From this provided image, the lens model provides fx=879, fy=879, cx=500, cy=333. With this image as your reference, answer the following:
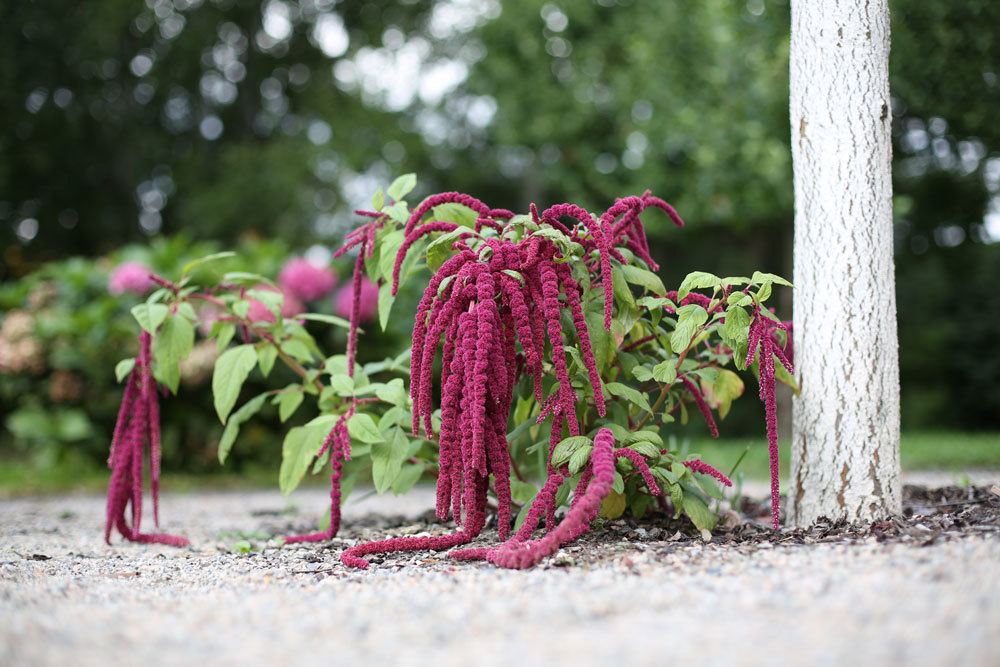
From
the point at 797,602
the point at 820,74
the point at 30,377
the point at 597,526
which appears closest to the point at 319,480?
the point at 30,377

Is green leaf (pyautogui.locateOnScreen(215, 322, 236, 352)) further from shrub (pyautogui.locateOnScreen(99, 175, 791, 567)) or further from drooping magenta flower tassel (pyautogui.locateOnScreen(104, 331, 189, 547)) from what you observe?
drooping magenta flower tassel (pyautogui.locateOnScreen(104, 331, 189, 547))

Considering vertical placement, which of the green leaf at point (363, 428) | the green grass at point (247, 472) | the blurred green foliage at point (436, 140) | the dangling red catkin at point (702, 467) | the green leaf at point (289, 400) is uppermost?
the blurred green foliage at point (436, 140)

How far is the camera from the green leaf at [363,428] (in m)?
2.47

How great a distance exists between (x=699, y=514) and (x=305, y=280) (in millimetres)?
4495

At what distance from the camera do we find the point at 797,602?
160 centimetres

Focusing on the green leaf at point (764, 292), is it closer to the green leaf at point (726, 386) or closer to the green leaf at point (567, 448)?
the green leaf at point (726, 386)

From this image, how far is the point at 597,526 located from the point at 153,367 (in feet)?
5.43

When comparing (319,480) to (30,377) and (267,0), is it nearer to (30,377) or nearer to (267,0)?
(30,377)

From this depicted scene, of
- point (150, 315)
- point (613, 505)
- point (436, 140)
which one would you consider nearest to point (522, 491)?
point (613, 505)

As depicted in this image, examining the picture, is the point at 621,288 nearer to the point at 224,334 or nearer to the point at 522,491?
the point at 522,491

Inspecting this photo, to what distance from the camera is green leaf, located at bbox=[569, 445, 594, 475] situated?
86.3 inches

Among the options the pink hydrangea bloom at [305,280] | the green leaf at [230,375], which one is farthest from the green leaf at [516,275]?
the pink hydrangea bloom at [305,280]

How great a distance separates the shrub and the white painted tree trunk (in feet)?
0.64

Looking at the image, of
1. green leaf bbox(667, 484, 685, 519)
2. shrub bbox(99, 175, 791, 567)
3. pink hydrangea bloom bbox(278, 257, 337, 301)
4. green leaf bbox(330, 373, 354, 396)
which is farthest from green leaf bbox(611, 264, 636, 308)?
pink hydrangea bloom bbox(278, 257, 337, 301)
